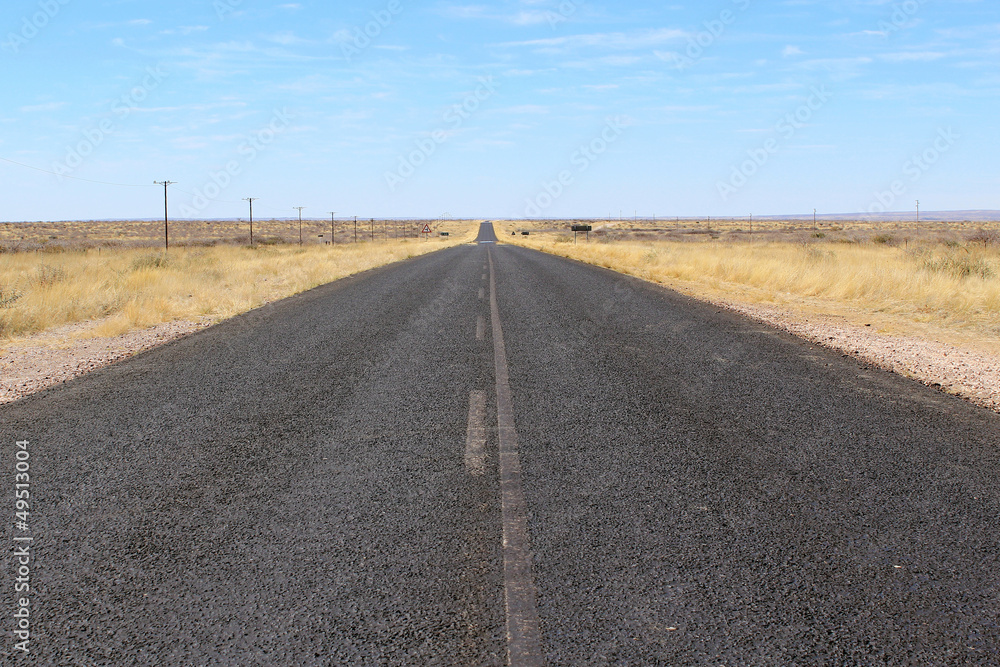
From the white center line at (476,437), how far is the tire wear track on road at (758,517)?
1.08 ft

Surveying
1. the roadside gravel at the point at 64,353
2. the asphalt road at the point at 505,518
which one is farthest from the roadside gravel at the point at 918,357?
the roadside gravel at the point at 64,353

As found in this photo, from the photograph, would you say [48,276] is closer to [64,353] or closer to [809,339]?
[64,353]

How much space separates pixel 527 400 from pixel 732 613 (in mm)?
3714

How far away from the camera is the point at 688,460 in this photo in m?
4.73

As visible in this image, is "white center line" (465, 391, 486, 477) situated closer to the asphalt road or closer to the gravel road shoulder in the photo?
the asphalt road

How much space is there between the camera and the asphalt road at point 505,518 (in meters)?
2.66

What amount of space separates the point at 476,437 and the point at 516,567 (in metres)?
2.13

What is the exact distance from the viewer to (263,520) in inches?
147

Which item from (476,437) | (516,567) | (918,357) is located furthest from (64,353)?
(918,357)

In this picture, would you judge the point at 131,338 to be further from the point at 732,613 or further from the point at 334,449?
the point at 732,613

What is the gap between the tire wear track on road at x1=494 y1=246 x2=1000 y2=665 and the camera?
8.73ft

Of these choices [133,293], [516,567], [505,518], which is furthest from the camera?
[133,293]

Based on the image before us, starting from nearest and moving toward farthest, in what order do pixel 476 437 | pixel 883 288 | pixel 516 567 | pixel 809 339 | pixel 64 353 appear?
pixel 516 567 → pixel 476 437 → pixel 64 353 → pixel 809 339 → pixel 883 288

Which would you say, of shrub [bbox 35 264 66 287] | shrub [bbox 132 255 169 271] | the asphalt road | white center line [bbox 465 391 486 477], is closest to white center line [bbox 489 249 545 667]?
the asphalt road
